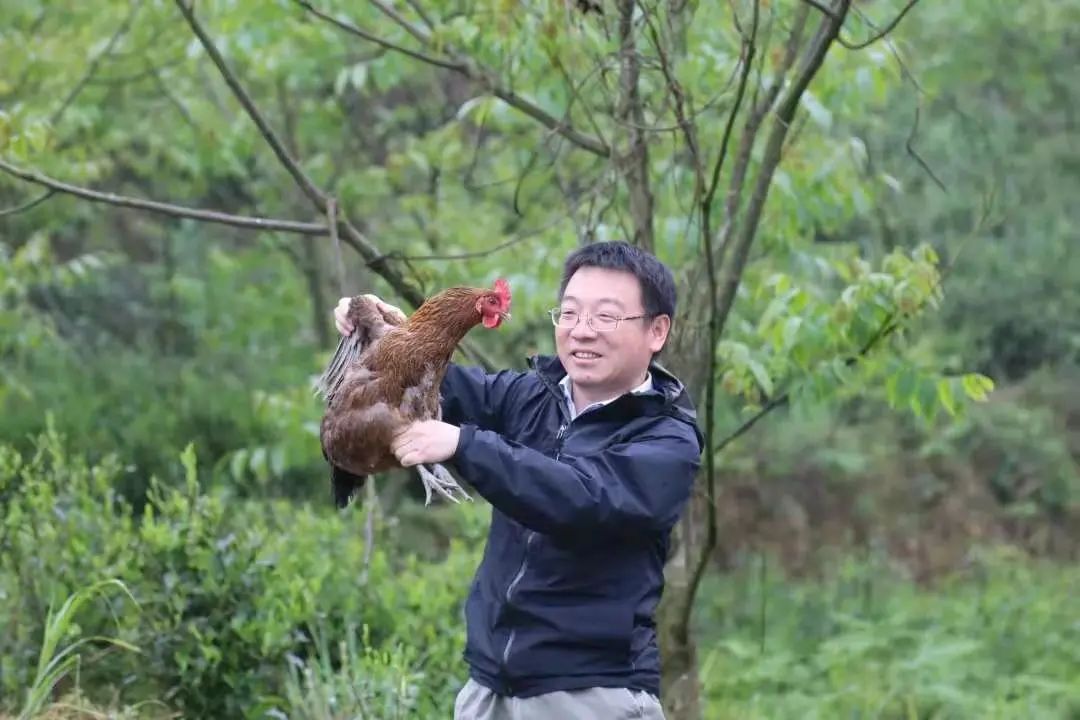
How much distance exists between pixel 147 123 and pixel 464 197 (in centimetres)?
241

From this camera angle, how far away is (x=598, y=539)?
9.05ft

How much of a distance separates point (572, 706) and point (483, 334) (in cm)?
487

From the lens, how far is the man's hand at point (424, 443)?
2.55 meters

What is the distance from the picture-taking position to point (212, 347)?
1138 cm

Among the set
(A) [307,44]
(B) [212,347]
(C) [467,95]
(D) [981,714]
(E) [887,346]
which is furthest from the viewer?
(B) [212,347]

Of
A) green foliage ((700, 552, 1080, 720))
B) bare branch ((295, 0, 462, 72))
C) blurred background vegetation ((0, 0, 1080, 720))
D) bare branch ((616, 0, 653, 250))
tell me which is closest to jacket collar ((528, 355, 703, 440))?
blurred background vegetation ((0, 0, 1080, 720))

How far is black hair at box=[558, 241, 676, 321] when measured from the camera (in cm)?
296

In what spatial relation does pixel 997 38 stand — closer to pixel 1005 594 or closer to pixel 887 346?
pixel 1005 594

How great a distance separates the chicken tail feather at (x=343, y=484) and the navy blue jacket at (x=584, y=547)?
0.95ft

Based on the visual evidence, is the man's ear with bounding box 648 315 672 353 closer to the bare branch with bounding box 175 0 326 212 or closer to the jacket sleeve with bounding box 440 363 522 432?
the jacket sleeve with bounding box 440 363 522 432

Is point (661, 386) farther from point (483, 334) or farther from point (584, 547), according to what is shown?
point (483, 334)

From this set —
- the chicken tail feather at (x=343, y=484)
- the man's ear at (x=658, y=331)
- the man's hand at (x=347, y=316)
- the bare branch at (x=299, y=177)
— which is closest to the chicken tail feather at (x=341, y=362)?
the man's hand at (x=347, y=316)

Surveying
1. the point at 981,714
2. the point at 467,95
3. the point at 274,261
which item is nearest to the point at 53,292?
the point at 274,261

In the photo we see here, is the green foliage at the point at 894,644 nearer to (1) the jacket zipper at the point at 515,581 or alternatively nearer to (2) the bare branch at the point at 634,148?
Result: (2) the bare branch at the point at 634,148
